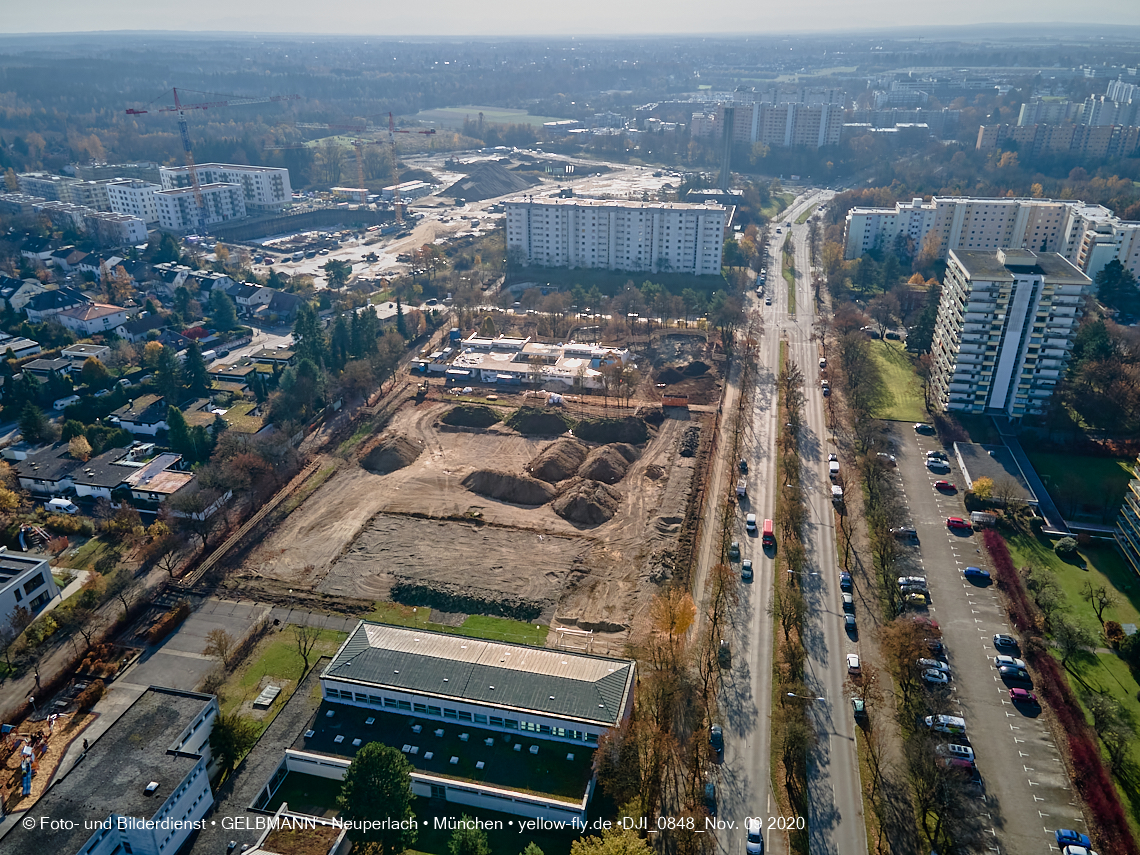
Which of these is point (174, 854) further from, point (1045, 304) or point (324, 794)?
point (1045, 304)

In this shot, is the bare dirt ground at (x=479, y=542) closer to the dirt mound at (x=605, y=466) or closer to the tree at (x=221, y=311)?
the dirt mound at (x=605, y=466)

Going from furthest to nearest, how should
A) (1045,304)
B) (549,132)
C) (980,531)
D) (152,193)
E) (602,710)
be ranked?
(549,132), (152,193), (1045,304), (980,531), (602,710)

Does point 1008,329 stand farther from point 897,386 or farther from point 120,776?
point 120,776

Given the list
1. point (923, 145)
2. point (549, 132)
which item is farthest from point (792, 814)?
point (549, 132)

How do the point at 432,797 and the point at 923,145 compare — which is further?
the point at 923,145

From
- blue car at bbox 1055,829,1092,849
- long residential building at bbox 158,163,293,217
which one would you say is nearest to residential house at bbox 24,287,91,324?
long residential building at bbox 158,163,293,217

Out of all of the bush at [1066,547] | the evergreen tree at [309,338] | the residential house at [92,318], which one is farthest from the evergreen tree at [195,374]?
the bush at [1066,547]

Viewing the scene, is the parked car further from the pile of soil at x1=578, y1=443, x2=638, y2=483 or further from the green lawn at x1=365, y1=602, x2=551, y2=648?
the pile of soil at x1=578, y1=443, x2=638, y2=483
